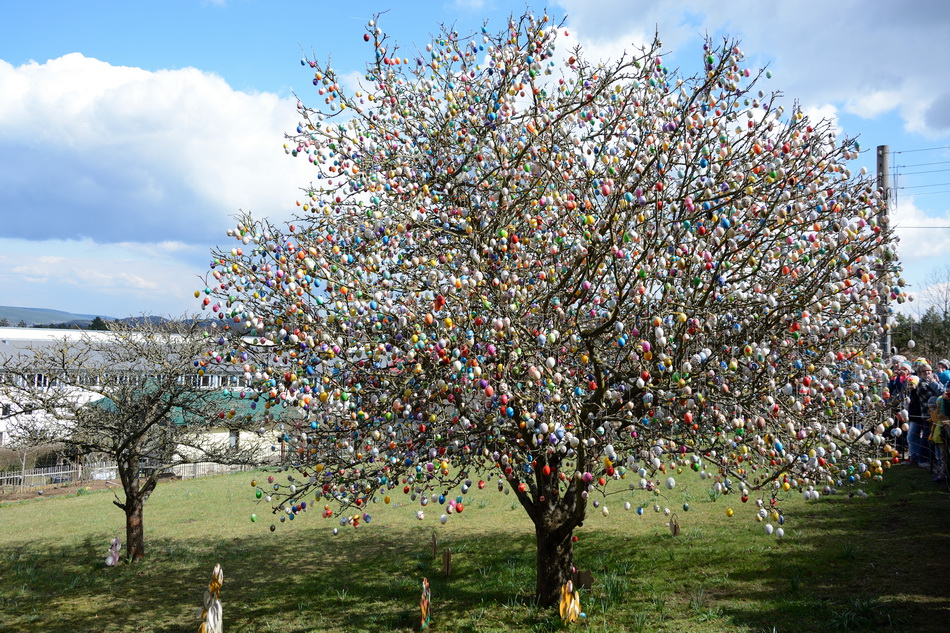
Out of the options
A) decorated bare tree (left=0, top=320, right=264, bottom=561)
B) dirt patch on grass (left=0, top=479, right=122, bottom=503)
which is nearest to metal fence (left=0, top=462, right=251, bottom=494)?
dirt patch on grass (left=0, top=479, right=122, bottom=503)

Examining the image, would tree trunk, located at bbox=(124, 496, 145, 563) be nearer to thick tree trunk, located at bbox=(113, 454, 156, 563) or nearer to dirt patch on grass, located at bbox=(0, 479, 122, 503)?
thick tree trunk, located at bbox=(113, 454, 156, 563)

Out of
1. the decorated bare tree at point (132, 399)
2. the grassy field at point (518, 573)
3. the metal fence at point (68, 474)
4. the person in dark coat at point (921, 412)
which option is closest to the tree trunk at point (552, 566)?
the grassy field at point (518, 573)

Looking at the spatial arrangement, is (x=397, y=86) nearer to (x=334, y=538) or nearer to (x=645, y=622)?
(x=645, y=622)

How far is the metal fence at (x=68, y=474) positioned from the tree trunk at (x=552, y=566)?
19.5 metres

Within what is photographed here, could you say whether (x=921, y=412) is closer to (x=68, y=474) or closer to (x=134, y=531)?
(x=134, y=531)

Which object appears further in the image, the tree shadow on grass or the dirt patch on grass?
the dirt patch on grass

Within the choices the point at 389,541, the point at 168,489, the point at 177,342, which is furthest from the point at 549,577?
the point at 168,489

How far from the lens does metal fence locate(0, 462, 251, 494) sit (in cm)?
2631

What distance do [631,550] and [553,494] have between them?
12.0ft

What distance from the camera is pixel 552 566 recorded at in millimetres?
8383

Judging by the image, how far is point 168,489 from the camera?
82.9ft

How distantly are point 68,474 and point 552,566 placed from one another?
27.8 meters

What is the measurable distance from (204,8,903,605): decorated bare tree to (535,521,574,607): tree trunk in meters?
0.31

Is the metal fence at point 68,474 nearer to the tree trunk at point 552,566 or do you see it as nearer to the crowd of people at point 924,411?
the tree trunk at point 552,566
